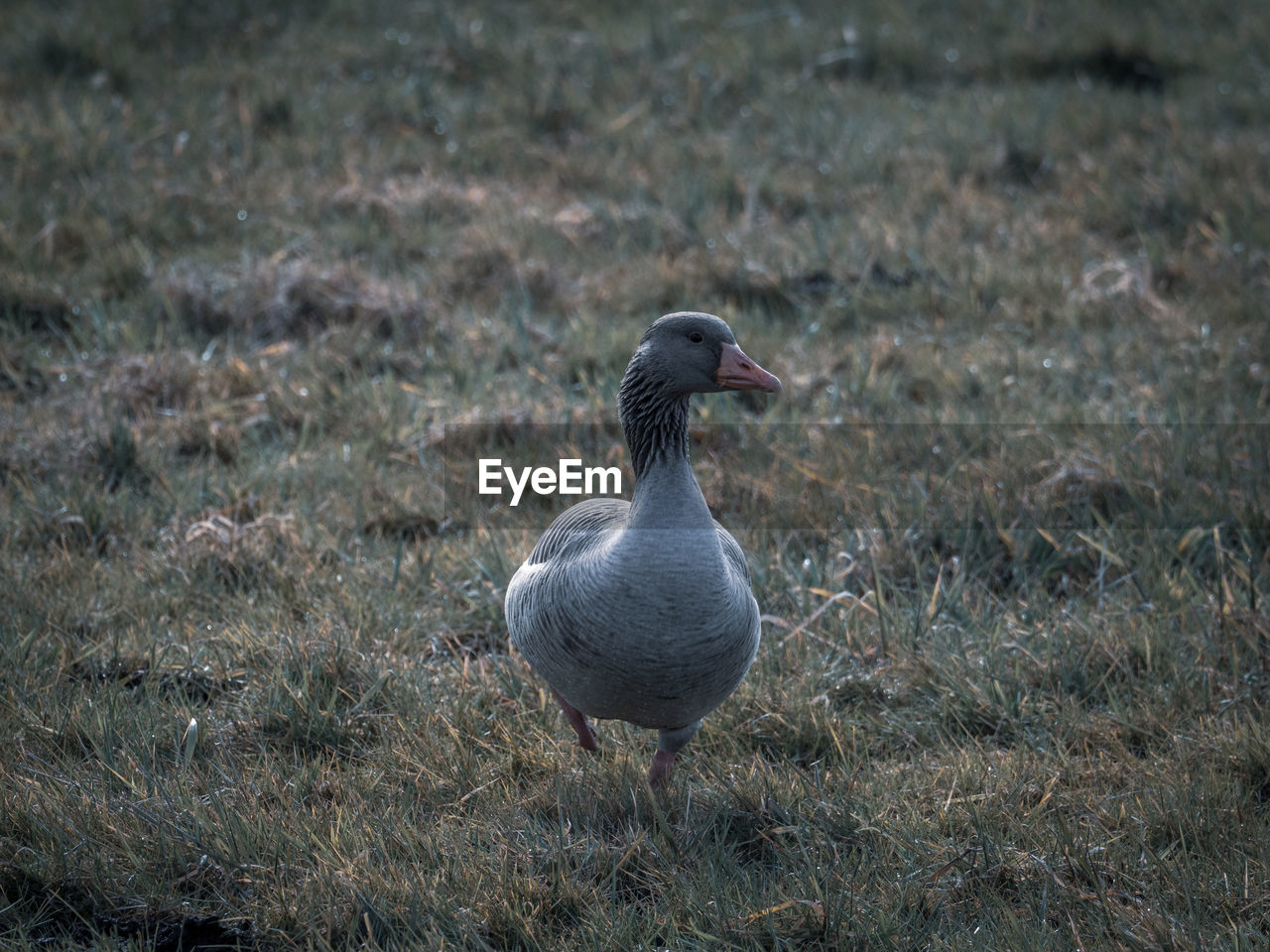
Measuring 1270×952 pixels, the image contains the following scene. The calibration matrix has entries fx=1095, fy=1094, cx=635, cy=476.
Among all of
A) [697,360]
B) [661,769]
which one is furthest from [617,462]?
[661,769]

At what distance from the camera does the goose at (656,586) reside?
287 cm

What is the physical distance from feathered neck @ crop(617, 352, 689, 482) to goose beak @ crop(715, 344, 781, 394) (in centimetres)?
→ 15

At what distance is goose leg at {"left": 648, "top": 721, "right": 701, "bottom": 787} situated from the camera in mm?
3252

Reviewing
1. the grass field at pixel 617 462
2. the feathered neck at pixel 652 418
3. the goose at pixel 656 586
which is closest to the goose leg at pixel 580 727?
the grass field at pixel 617 462

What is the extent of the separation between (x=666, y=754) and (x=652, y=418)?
1010 millimetres

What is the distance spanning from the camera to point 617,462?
17.1 ft

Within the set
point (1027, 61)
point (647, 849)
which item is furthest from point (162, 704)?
point (1027, 61)

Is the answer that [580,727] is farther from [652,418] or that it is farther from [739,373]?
[739,373]

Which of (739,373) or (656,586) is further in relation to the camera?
(739,373)

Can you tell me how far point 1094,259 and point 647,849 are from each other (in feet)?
18.6

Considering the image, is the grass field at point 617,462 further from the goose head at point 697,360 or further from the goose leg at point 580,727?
the goose head at point 697,360

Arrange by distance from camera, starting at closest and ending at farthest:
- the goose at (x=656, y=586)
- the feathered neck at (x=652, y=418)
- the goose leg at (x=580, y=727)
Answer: the goose at (x=656, y=586) → the feathered neck at (x=652, y=418) → the goose leg at (x=580, y=727)

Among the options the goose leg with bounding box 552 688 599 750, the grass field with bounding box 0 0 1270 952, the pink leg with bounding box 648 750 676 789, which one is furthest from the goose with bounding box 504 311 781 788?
the grass field with bounding box 0 0 1270 952

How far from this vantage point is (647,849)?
3.05m
